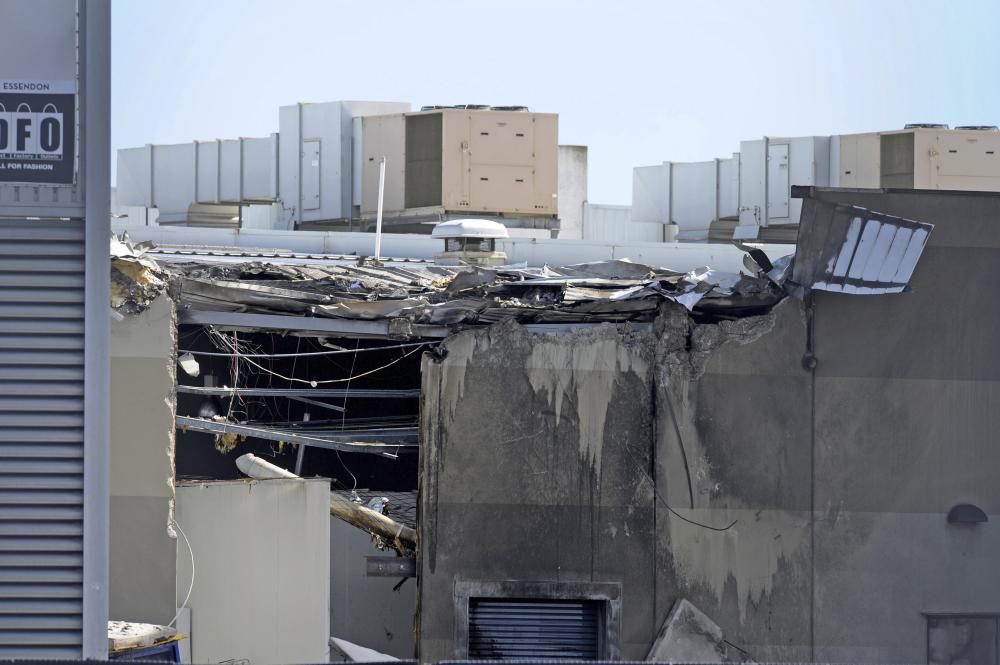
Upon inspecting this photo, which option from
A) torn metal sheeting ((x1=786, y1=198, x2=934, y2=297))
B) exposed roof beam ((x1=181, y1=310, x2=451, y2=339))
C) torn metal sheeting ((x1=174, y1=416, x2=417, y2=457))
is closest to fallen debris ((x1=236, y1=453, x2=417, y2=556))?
torn metal sheeting ((x1=174, y1=416, x2=417, y2=457))

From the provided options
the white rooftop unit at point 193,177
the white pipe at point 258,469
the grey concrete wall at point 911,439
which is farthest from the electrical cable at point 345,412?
the white rooftop unit at point 193,177

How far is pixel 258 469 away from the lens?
9.94 meters

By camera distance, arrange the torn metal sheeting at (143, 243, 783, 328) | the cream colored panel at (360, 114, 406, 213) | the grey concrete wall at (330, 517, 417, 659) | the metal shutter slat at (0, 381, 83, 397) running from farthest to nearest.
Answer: the cream colored panel at (360, 114, 406, 213) < the grey concrete wall at (330, 517, 417, 659) < the torn metal sheeting at (143, 243, 783, 328) < the metal shutter slat at (0, 381, 83, 397)

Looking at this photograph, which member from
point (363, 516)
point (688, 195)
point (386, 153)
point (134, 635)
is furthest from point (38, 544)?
point (688, 195)

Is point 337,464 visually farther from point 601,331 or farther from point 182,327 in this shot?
point 601,331

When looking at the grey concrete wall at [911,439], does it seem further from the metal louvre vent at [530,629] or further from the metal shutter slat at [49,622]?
the metal shutter slat at [49,622]

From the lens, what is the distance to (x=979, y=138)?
20.5 meters

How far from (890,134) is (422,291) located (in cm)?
1346

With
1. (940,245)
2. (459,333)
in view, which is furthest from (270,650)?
(940,245)

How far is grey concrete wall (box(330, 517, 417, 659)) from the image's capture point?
10797 mm

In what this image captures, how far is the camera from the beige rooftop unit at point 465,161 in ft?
62.8

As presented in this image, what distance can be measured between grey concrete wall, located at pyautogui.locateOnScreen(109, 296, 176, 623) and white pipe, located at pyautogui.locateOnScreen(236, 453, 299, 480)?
835 mm

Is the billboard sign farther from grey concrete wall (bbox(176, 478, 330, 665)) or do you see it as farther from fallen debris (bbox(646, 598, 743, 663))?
fallen debris (bbox(646, 598, 743, 663))

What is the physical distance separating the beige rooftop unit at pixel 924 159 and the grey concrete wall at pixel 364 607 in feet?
40.2
